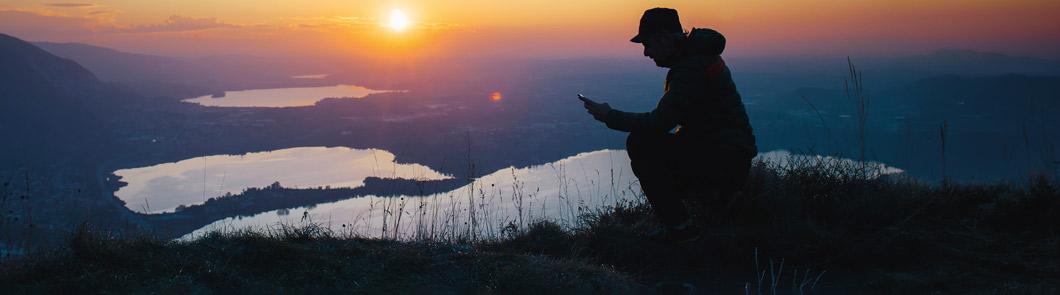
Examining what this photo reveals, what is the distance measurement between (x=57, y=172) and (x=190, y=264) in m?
29.4

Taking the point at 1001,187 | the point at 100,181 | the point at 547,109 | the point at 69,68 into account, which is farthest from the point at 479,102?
the point at 1001,187

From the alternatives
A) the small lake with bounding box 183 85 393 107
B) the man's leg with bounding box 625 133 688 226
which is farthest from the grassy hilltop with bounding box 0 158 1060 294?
the small lake with bounding box 183 85 393 107

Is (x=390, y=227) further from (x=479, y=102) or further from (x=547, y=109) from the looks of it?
(x=479, y=102)

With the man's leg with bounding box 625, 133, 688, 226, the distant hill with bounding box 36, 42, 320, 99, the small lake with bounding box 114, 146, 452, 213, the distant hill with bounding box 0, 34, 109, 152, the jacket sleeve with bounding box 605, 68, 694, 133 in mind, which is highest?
the distant hill with bounding box 36, 42, 320, 99

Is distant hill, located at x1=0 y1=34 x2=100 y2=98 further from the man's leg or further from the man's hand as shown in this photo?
the man's leg

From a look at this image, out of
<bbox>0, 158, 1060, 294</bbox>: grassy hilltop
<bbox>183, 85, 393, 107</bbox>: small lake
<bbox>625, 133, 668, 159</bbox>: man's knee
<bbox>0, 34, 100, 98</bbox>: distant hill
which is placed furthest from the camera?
<bbox>183, 85, 393, 107</bbox>: small lake

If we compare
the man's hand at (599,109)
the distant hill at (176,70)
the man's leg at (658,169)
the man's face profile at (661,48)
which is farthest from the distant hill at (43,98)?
the man's face profile at (661,48)

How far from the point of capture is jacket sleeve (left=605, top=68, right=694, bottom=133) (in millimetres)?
3650

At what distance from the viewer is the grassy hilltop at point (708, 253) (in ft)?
10.5

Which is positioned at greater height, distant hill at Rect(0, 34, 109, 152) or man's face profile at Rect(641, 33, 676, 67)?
distant hill at Rect(0, 34, 109, 152)

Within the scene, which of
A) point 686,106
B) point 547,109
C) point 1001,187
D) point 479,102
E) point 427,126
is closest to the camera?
point 686,106

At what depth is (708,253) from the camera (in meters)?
4.44

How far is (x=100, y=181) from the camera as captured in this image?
87.6ft

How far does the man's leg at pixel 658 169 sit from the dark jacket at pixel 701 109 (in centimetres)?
8
